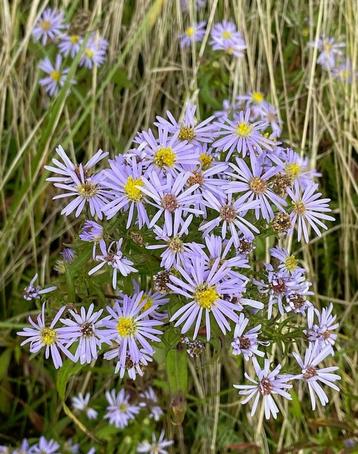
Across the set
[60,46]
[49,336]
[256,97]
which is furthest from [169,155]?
[60,46]

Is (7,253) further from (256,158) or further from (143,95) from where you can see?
(256,158)

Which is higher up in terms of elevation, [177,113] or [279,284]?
[177,113]

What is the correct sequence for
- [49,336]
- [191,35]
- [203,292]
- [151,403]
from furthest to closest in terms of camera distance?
1. [191,35]
2. [151,403]
3. [49,336]
4. [203,292]

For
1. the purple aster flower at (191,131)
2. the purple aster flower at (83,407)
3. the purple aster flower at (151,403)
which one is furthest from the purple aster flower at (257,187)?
the purple aster flower at (83,407)

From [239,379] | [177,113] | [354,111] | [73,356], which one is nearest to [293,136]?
[354,111]

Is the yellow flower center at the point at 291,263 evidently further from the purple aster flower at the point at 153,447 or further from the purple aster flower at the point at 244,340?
the purple aster flower at the point at 153,447

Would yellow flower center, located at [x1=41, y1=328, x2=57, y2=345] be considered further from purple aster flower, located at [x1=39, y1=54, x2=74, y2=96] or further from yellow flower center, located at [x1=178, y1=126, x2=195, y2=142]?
purple aster flower, located at [x1=39, y1=54, x2=74, y2=96]

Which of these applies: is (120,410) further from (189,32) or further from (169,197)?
(189,32)
